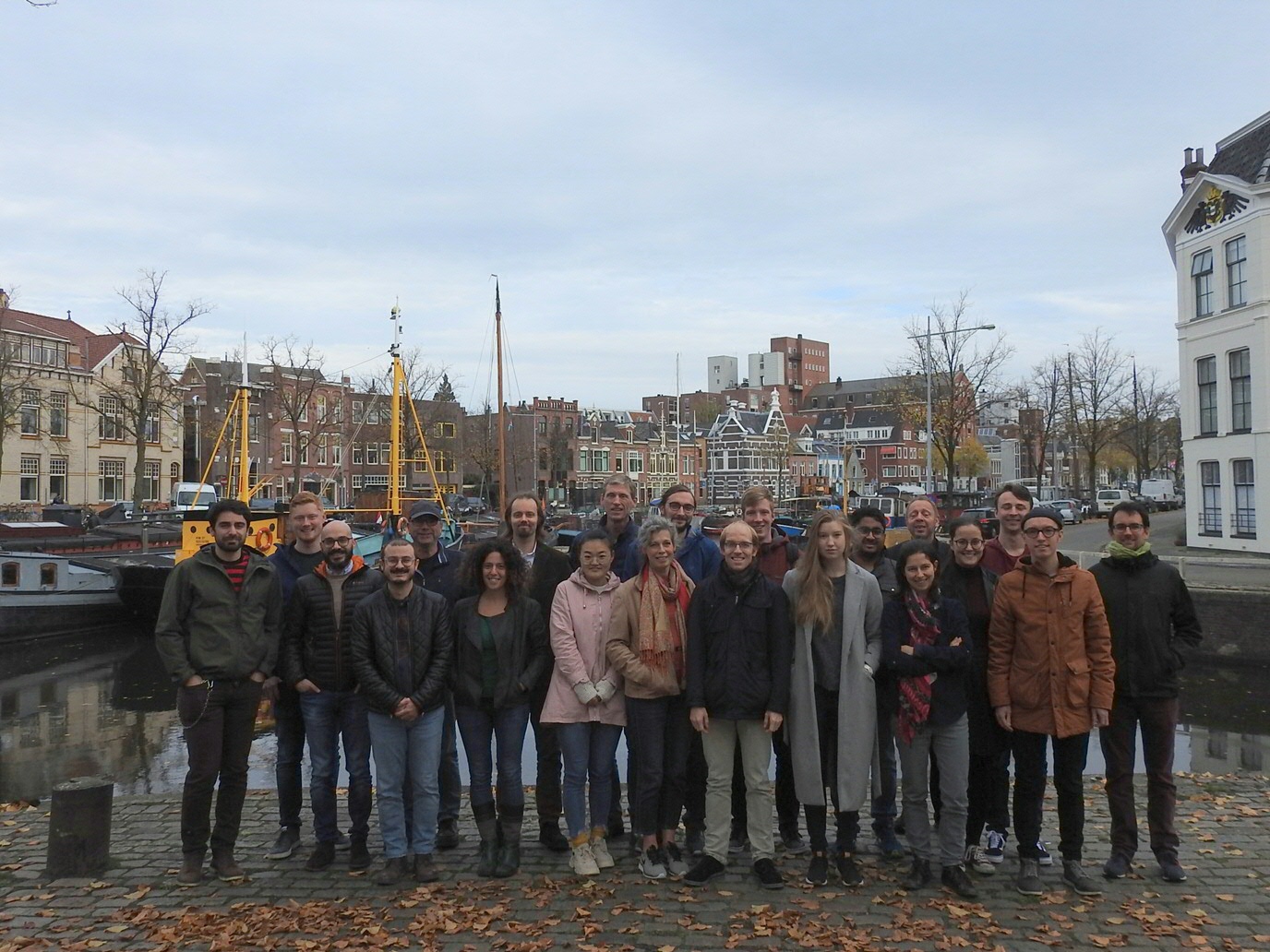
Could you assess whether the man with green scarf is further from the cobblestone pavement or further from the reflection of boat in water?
the reflection of boat in water

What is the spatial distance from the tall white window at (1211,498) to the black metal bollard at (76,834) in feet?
96.4

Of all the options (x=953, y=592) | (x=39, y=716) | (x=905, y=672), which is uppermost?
(x=953, y=592)

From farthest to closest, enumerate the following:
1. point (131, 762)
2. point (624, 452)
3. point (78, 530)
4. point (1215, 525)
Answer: point (624, 452) < point (78, 530) < point (1215, 525) < point (131, 762)

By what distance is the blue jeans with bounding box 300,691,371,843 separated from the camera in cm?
604

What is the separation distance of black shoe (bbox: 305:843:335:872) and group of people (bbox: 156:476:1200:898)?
0.9 inches

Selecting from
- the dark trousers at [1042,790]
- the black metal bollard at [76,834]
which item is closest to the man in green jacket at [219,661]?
the black metal bollard at [76,834]

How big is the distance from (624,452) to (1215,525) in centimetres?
7146

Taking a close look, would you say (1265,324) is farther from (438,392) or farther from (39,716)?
(438,392)

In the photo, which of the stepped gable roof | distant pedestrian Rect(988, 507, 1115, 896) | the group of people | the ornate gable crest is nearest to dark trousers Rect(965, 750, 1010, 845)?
the group of people

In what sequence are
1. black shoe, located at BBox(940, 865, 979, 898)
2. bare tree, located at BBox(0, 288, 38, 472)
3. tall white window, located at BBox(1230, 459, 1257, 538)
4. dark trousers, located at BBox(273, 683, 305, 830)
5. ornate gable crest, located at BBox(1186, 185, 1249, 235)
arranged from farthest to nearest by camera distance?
bare tree, located at BBox(0, 288, 38, 472), ornate gable crest, located at BBox(1186, 185, 1249, 235), tall white window, located at BBox(1230, 459, 1257, 538), dark trousers, located at BBox(273, 683, 305, 830), black shoe, located at BBox(940, 865, 979, 898)

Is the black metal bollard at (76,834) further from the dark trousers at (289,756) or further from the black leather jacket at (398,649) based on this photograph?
the black leather jacket at (398,649)

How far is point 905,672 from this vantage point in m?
5.54

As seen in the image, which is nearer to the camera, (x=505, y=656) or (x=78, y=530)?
(x=505, y=656)

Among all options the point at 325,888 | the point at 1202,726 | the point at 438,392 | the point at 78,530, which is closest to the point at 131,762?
the point at 325,888
